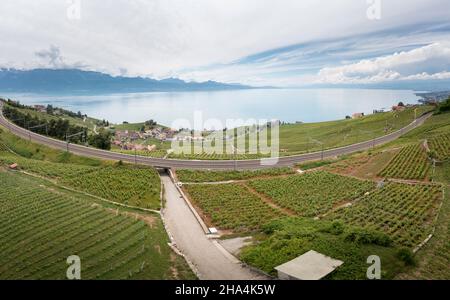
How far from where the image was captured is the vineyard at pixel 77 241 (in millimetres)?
16891

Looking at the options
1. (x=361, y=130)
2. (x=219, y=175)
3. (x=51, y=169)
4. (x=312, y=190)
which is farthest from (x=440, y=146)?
(x=51, y=169)

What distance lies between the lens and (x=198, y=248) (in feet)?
67.3

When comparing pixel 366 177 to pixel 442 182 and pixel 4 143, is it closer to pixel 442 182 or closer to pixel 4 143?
pixel 442 182

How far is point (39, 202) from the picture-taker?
26.0 meters

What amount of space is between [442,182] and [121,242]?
29.2 metres

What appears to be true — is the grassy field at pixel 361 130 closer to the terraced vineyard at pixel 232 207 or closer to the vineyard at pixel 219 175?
the vineyard at pixel 219 175

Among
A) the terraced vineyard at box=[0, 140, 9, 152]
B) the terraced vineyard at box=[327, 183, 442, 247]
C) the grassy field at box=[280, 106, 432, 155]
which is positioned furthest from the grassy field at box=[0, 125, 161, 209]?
the grassy field at box=[280, 106, 432, 155]

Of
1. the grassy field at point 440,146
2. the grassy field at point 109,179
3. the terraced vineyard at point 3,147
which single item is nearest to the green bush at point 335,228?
the grassy field at point 109,179

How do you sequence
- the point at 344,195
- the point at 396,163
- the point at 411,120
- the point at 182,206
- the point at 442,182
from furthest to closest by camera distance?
the point at 411,120
the point at 396,163
the point at 442,182
the point at 344,195
the point at 182,206

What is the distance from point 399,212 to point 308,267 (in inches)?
497

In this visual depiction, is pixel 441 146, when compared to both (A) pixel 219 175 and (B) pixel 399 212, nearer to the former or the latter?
(B) pixel 399 212

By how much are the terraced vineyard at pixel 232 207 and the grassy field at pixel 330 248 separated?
9.01 feet

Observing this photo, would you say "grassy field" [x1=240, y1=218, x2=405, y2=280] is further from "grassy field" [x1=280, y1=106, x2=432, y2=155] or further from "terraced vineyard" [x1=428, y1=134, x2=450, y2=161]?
"grassy field" [x1=280, y1=106, x2=432, y2=155]
